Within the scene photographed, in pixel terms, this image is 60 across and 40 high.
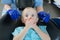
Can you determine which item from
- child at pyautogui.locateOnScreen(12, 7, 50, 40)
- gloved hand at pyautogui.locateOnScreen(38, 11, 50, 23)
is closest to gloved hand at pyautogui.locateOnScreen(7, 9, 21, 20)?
child at pyautogui.locateOnScreen(12, 7, 50, 40)

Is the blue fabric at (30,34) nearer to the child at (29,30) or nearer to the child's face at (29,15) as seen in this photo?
the child at (29,30)

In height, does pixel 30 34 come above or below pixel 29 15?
below

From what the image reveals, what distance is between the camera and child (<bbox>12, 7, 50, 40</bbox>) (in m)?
1.55

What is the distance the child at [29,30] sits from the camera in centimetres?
155

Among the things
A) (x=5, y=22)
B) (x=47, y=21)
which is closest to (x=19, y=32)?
(x=5, y=22)

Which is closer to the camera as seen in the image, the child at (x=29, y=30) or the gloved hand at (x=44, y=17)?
the child at (x=29, y=30)

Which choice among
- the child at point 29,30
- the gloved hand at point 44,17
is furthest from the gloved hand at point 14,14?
the gloved hand at point 44,17

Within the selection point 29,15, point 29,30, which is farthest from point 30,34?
point 29,15

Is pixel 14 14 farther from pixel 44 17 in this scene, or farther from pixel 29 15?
pixel 44 17

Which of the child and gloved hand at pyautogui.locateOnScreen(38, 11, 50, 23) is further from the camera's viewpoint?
gloved hand at pyautogui.locateOnScreen(38, 11, 50, 23)

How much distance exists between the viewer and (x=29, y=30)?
1.61 metres

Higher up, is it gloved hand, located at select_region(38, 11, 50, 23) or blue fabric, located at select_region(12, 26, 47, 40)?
gloved hand, located at select_region(38, 11, 50, 23)

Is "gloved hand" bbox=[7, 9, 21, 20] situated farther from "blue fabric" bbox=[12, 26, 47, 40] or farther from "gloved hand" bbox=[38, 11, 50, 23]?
"gloved hand" bbox=[38, 11, 50, 23]

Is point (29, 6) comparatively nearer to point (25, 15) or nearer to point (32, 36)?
point (25, 15)
